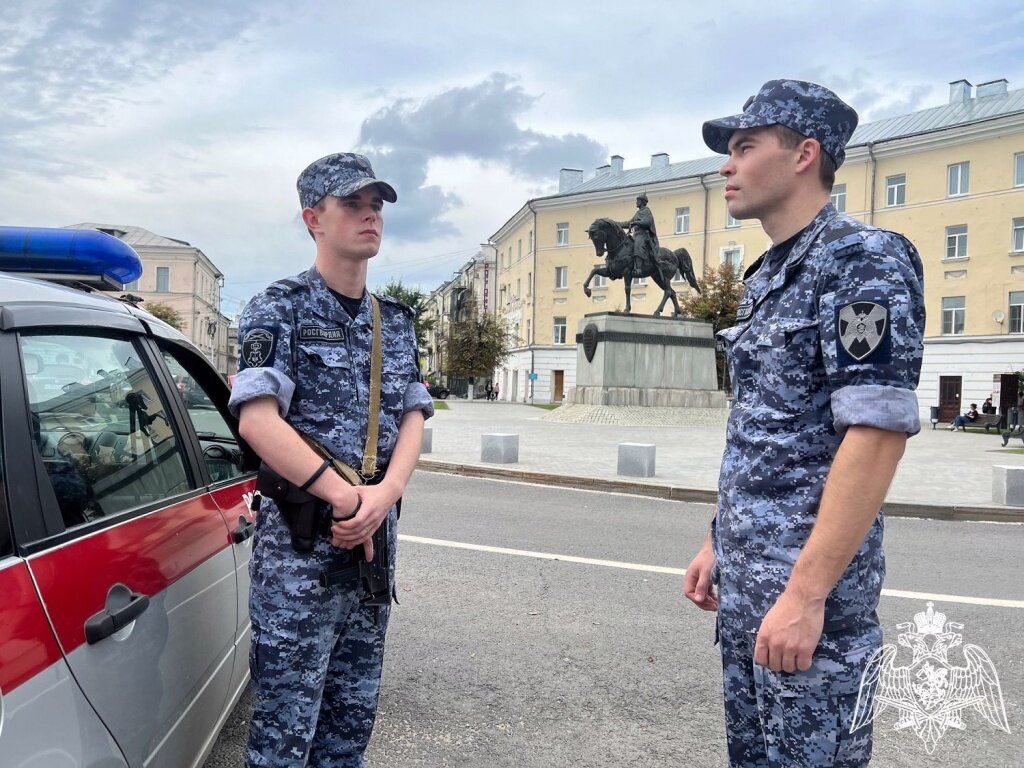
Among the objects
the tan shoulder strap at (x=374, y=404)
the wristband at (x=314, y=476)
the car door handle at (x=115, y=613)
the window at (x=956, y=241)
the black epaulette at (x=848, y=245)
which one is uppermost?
the window at (x=956, y=241)

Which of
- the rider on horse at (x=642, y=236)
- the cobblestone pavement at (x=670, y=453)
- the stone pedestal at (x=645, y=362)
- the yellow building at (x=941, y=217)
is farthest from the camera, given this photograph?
the yellow building at (x=941, y=217)

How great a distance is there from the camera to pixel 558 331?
190 feet

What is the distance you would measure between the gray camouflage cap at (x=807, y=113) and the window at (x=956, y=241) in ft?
147

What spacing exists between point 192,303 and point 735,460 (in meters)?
80.1

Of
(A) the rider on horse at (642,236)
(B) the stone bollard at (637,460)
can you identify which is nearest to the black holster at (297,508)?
(B) the stone bollard at (637,460)

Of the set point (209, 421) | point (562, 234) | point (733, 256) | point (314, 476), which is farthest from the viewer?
point (562, 234)

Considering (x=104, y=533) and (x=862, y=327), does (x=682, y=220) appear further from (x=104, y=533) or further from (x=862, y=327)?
(x=104, y=533)

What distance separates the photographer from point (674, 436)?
767 inches

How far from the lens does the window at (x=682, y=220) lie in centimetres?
5250

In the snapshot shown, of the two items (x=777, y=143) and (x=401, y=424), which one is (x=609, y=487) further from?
(x=777, y=143)

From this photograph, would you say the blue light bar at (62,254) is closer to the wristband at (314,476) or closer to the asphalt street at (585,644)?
the wristband at (314,476)

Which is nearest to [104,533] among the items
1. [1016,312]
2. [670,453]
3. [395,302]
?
[395,302]

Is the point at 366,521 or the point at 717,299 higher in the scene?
the point at 717,299

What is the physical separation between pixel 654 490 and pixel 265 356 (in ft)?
28.3
